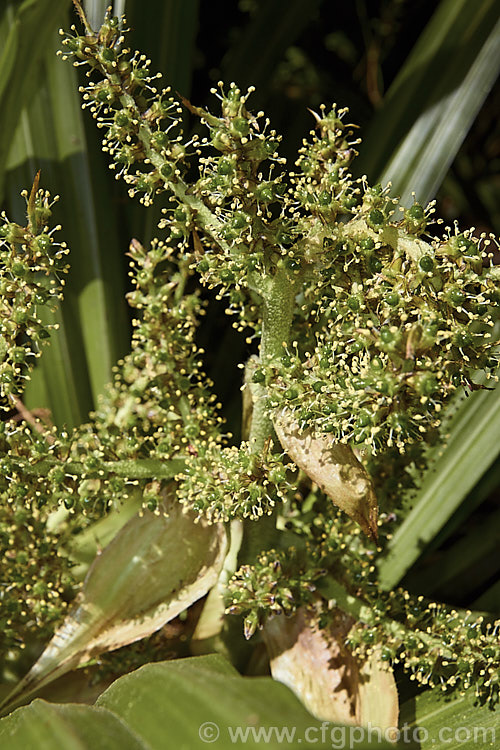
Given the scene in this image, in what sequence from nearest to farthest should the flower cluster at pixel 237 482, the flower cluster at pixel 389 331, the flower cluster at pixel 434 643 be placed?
the flower cluster at pixel 389 331 → the flower cluster at pixel 237 482 → the flower cluster at pixel 434 643

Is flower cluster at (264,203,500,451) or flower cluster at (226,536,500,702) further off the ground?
flower cluster at (264,203,500,451)

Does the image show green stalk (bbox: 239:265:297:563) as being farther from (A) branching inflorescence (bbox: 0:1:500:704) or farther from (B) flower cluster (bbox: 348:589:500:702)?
(B) flower cluster (bbox: 348:589:500:702)

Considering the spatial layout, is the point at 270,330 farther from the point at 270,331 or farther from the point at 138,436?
the point at 138,436

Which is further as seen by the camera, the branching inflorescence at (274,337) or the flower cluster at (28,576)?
the flower cluster at (28,576)

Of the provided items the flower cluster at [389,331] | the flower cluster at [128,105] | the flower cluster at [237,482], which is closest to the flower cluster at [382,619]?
the flower cluster at [237,482]

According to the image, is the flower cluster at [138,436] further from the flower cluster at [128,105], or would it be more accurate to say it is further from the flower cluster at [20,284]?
the flower cluster at [128,105]

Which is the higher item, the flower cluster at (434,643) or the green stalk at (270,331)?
the green stalk at (270,331)

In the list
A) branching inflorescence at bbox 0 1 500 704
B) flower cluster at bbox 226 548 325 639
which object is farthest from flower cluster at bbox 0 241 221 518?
flower cluster at bbox 226 548 325 639

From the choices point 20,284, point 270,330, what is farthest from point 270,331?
point 20,284

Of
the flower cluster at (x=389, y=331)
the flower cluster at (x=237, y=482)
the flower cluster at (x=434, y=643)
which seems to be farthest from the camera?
the flower cluster at (x=434, y=643)
